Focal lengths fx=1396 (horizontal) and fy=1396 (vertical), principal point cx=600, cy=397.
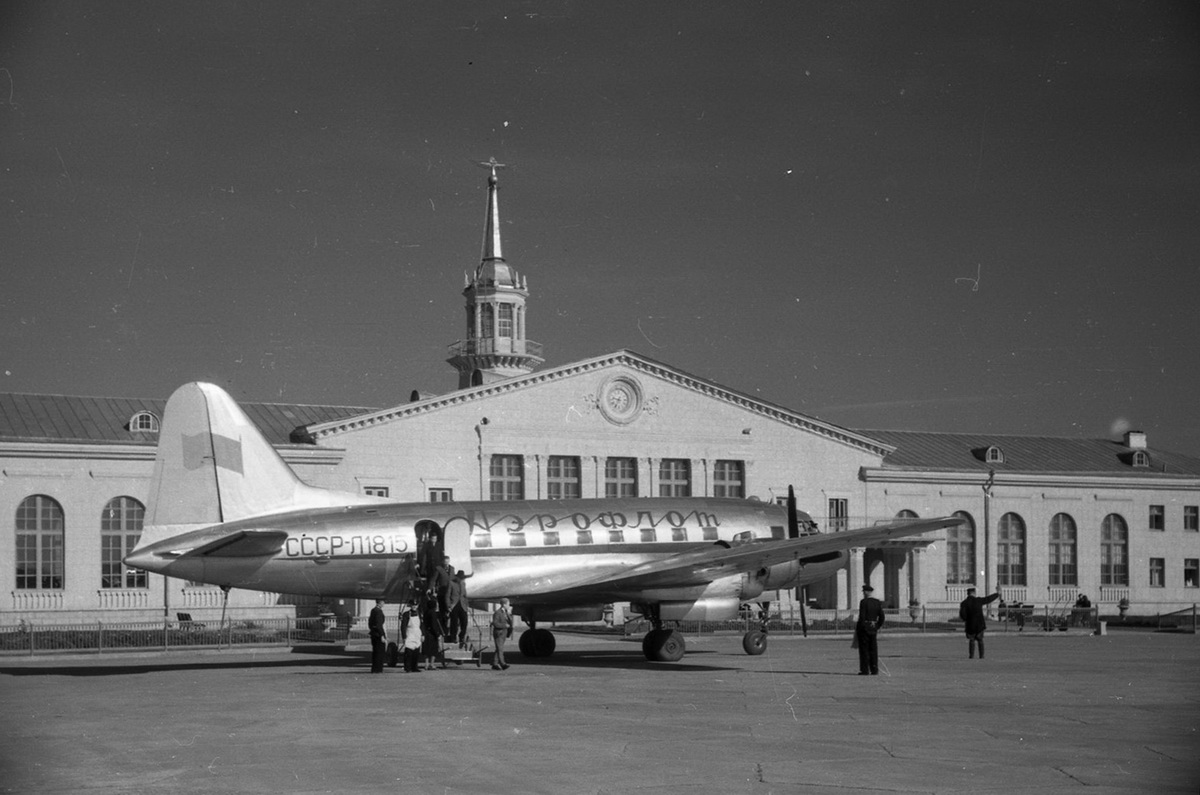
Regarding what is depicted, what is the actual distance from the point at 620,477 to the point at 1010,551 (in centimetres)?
2552

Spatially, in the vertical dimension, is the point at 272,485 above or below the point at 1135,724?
above

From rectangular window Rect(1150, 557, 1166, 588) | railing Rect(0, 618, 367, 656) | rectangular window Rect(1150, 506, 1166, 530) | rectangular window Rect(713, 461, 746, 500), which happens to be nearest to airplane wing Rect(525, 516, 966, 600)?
railing Rect(0, 618, 367, 656)

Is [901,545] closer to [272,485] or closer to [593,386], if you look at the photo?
[593,386]

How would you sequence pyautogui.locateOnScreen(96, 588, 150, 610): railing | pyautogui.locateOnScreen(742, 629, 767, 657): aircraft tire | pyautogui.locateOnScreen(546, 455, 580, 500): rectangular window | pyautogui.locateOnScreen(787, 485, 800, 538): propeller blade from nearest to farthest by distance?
pyautogui.locateOnScreen(742, 629, 767, 657): aircraft tire < pyautogui.locateOnScreen(787, 485, 800, 538): propeller blade < pyautogui.locateOnScreen(96, 588, 150, 610): railing < pyautogui.locateOnScreen(546, 455, 580, 500): rectangular window

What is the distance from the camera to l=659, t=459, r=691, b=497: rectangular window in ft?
252

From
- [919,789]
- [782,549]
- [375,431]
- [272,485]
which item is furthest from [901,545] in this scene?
[919,789]

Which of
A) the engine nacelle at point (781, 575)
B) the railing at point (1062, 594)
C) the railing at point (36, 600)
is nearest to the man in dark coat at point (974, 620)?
the engine nacelle at point (781, 575)

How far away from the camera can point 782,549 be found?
34656 mm

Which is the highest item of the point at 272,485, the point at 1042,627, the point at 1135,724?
the point at 272,485

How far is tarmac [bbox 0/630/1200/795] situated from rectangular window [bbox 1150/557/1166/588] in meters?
54.3

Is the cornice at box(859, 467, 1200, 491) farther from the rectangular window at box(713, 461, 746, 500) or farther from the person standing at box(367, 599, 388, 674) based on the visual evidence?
the person standing at box(367, 599, 388, 674)

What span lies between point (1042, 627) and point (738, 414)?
22.6m

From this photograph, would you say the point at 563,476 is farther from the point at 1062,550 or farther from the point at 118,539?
the point at 1062,550

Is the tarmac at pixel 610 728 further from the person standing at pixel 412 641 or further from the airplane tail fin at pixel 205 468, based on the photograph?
the airplane tail fin at pixel 205 468
